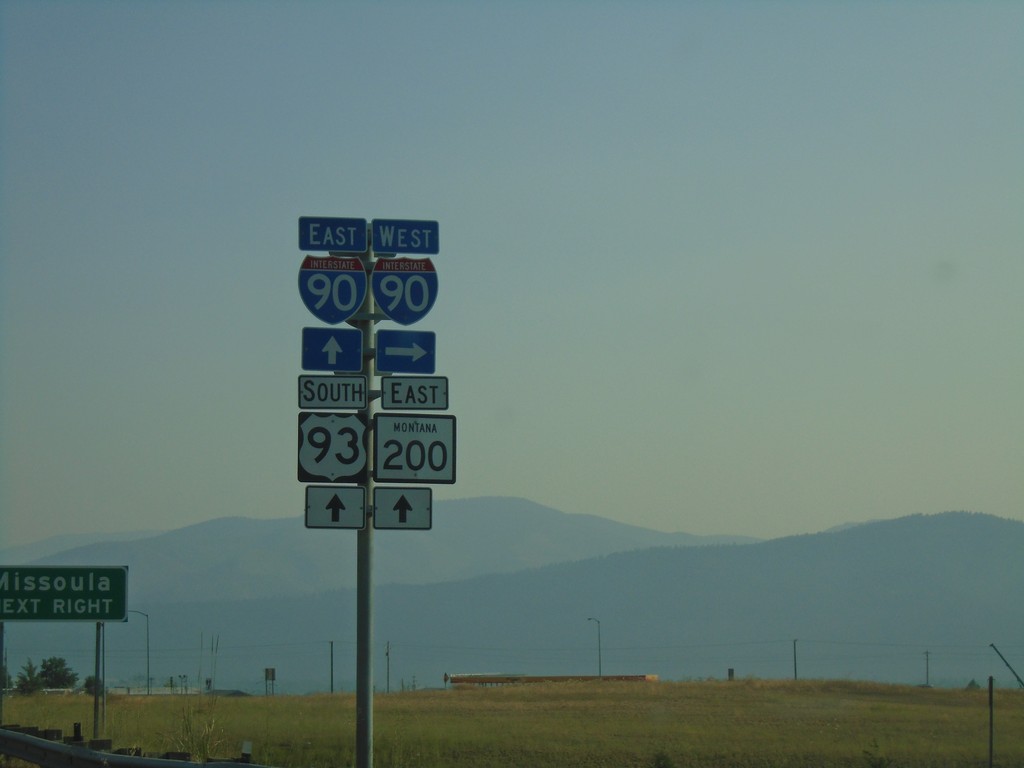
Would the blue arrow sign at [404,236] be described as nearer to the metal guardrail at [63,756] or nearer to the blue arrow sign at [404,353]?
the blue arrow sign at [404,353]

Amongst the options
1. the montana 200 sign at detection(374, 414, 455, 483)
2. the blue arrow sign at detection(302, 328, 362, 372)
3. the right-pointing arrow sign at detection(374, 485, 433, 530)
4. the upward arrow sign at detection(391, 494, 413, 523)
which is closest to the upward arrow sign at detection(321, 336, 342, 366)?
the blue arrow sign at detection(302, 328, 362, 372)

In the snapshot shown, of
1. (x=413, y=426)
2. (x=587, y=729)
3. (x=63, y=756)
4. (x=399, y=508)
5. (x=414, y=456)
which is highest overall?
(x=413, y=426)

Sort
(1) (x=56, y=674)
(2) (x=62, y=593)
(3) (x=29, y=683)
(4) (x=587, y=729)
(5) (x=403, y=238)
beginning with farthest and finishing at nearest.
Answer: (1) (x=56, y=674) < (3) (x=29, y=683) < (4) (x=587, y=729) < (2) (x=62, y=593) < (5) (x=403, y=238)

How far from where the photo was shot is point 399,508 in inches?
557

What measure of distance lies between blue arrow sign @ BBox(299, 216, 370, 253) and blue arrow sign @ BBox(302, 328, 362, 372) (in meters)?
0.92

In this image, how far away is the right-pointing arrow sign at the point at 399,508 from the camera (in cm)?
1411

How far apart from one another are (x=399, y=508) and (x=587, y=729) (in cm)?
2678

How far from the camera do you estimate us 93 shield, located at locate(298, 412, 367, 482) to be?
14148 millimetres

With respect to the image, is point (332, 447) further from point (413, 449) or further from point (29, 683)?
point (29, 683)

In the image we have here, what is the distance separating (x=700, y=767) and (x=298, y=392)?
17924 millimetres

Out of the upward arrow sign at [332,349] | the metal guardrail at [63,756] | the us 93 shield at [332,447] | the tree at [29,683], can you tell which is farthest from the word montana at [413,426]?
the tree at [29,683]

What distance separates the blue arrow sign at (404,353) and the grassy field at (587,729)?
7.44 m

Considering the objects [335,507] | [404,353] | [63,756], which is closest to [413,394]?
[404,353]

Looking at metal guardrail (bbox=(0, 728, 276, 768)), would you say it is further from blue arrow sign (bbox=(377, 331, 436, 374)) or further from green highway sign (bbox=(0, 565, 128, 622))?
blue arrow sign (bbox=(377, 331, 436, 374))
